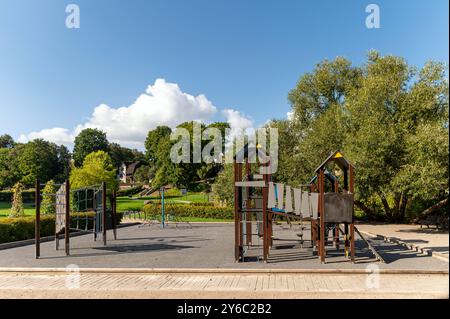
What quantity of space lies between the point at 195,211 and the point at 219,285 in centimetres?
2319

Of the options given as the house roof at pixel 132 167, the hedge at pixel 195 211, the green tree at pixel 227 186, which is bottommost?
the hedge at pixel 195 211

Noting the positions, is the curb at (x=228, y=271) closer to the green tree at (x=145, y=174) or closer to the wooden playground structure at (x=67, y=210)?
the wooden playground structure at (x=67, y=210)

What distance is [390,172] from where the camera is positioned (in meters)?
18.9

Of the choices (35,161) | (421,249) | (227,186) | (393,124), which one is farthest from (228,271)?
(35,161)

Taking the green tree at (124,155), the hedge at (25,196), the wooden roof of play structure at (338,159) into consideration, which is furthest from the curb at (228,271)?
the green tree at (124,155)

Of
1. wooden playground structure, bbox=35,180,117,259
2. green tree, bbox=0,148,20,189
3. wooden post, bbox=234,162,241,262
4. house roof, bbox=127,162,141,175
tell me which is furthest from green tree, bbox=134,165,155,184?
wooden post, bbox=234,162,241,262

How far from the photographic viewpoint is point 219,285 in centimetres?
828

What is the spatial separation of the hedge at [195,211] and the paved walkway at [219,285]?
20.3 m

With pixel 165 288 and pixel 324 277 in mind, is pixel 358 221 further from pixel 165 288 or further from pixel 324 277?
pixel 165 288

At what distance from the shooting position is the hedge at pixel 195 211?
2988 cm

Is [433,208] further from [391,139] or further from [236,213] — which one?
A: [236,213]

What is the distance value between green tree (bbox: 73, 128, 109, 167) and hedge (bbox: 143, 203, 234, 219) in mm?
52961

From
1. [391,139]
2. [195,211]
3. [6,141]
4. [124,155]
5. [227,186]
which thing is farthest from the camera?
[124,155]

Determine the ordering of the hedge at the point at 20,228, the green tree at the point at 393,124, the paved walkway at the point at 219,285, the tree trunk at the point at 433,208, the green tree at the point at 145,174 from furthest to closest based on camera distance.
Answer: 1. the green tree at the point at 145,174
2. the tree trunk at the point at 433,208
3. the green tree at the point at 393,124
4. the hedge at the point at 20,228
5. the paved walkway at the point at 219,285
